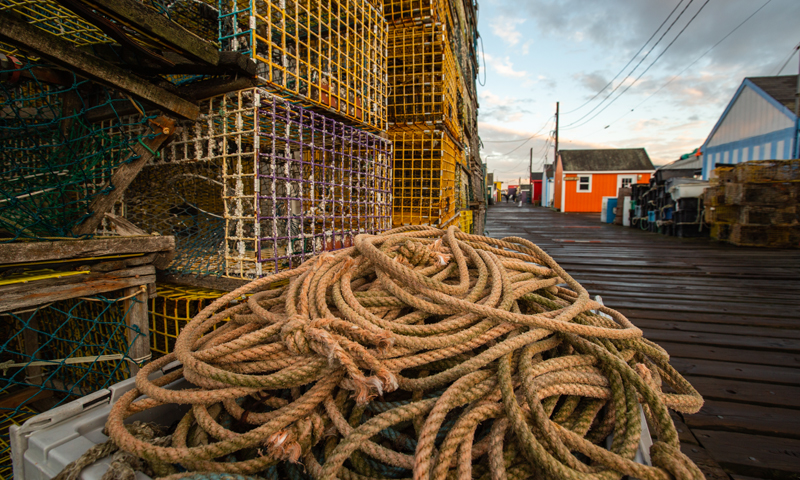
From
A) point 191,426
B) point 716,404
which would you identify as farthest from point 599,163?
point 191,426

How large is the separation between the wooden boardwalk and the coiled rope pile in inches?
14.0

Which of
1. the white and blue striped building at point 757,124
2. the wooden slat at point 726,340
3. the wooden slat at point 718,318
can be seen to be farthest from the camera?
the white and blue striped building at point 757,124

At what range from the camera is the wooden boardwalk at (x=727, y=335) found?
1377mm

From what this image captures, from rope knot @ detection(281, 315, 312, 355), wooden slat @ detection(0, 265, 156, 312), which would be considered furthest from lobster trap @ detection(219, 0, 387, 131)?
rope knot @ detection(281, 315, 312, 355)

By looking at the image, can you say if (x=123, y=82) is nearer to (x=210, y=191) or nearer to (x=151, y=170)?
(x=151, y=170)

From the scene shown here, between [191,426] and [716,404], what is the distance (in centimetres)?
226

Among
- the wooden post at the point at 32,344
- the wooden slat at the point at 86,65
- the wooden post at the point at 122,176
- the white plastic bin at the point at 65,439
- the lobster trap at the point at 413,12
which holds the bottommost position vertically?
the wooden post at the point at 32,344

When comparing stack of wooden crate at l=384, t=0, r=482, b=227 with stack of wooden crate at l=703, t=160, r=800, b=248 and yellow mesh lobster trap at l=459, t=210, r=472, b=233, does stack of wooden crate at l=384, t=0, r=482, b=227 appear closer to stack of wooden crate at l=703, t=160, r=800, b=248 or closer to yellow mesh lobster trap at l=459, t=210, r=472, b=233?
yellow mesh lobster trap at l=459, t=210, r=472, b=233

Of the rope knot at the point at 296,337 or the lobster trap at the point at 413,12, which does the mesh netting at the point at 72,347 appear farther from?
the lobster trap at the point at 413,12

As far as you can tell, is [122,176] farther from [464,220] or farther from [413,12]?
[464,220]

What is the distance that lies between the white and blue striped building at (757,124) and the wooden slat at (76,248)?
14.3m

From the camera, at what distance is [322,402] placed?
1.14m

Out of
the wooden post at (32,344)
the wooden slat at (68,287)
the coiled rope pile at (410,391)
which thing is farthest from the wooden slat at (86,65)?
the wooden post at (32,344)

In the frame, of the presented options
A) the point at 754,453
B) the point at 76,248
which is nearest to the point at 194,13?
the point at 76,248
